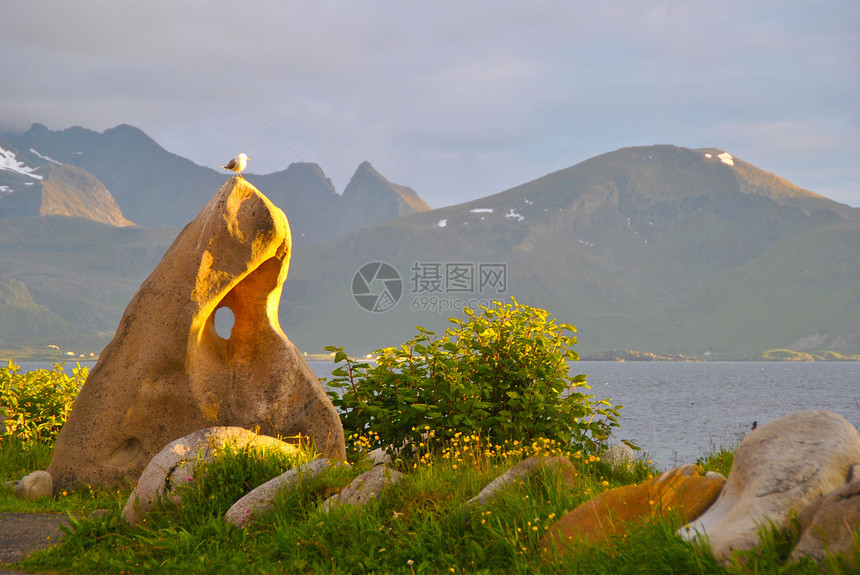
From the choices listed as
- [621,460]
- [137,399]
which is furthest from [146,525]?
[621,460]

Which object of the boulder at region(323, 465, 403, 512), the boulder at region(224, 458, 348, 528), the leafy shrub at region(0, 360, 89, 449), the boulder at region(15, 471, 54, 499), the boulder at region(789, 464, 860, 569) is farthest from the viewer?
the leafy shrub at region(0, 360, 89, 449)

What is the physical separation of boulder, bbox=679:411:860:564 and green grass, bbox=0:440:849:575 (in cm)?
18

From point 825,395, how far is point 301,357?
108 m

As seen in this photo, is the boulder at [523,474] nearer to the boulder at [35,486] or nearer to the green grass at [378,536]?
the green grass at [378,536]

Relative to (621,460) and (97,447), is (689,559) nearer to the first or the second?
(621,460)

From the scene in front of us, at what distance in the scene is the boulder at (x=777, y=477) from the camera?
5062mm

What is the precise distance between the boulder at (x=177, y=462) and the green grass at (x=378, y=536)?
0.57 ft

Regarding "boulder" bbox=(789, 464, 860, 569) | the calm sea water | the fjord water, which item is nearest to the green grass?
"boulder" bbox=(789, 464, 860, 569)

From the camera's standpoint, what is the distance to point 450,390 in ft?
34.3

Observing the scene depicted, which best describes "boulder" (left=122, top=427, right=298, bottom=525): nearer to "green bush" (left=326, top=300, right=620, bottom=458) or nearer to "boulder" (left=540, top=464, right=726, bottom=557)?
"green bush" (left=326, top=300, right=620, bottom=458)

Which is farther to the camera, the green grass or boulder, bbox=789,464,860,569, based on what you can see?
the green grass

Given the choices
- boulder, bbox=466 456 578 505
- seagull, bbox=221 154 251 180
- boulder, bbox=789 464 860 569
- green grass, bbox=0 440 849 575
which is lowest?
green grass, bbox=0 440 849 575

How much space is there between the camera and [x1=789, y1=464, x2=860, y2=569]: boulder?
4.55 m

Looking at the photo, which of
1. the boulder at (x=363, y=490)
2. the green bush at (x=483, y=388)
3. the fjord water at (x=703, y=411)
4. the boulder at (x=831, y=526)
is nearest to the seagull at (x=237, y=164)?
the green bush at (x=483, y=388)
